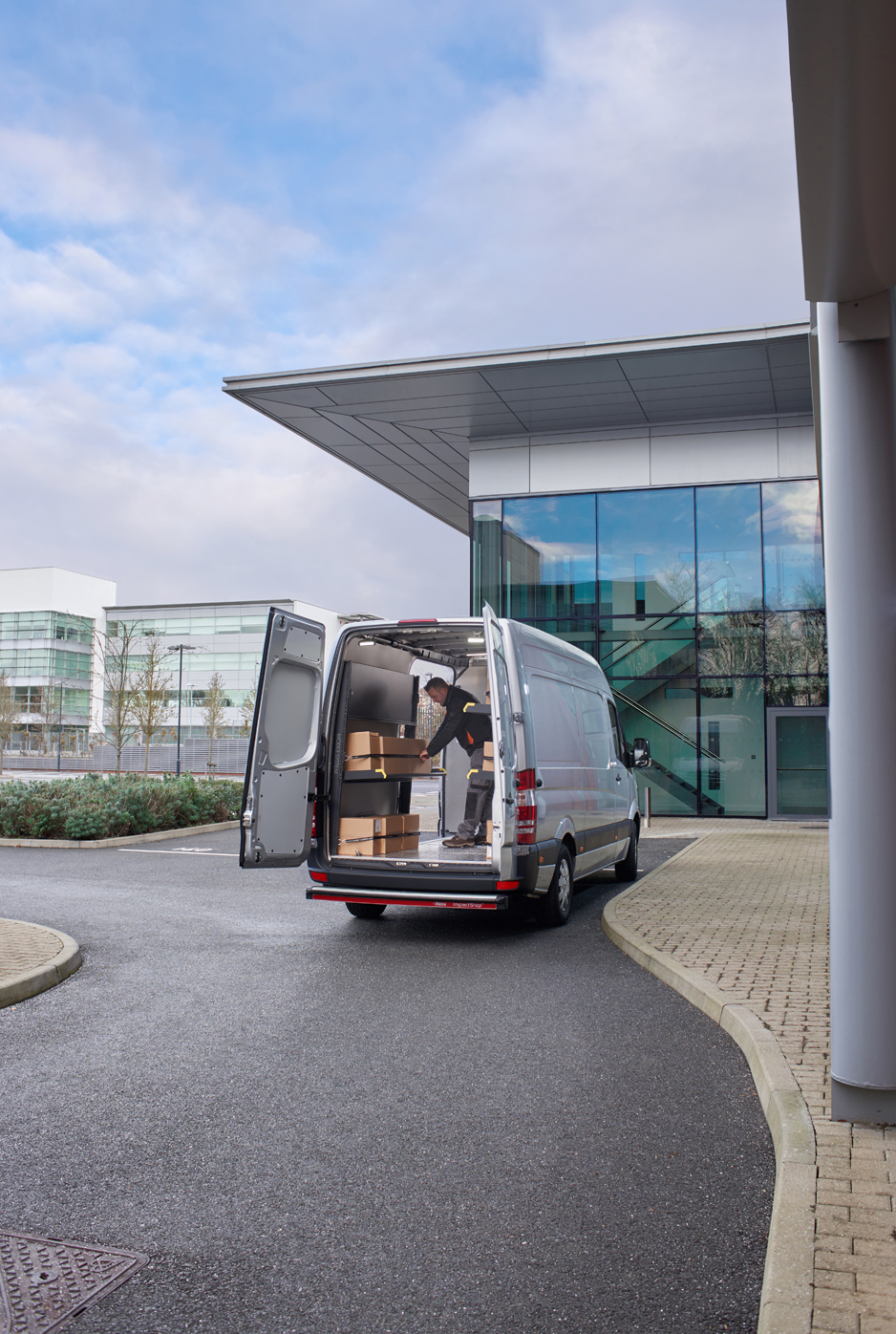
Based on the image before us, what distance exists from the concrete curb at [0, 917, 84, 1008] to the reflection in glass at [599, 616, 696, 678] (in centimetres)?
1553

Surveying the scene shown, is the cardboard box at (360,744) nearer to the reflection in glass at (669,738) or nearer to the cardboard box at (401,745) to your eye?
the cardboard box at (401,745)

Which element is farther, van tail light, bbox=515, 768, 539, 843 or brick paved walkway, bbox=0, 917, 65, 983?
van tail light, bbox=515, 768, 539, 843

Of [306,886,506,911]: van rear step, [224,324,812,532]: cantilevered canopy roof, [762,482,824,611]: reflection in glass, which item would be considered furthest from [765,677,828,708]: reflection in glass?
[306,886,506,911]: van rear step

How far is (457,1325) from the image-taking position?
2.72m

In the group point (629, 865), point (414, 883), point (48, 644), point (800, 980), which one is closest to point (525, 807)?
point (414, 883)

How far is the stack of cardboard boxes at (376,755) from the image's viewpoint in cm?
919

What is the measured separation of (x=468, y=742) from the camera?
32.0ft

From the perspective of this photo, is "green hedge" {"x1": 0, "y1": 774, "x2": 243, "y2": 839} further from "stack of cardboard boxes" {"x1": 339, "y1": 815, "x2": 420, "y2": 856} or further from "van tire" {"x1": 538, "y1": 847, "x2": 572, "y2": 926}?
"van tire" {"x1": 538, "y1": 847, "x2": 572, "y2": 926}

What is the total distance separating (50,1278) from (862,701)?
3272 mm

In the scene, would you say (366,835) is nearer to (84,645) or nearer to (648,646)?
(648,646)

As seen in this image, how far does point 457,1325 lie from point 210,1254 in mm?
817

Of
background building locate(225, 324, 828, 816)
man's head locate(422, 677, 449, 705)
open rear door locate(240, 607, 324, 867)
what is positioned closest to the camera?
open rear door locate(240, 607, 324, 867)

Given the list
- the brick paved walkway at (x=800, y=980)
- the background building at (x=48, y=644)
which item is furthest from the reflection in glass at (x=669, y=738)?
the background building at (x=48, y=644)

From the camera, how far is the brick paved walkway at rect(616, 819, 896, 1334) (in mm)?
2805
